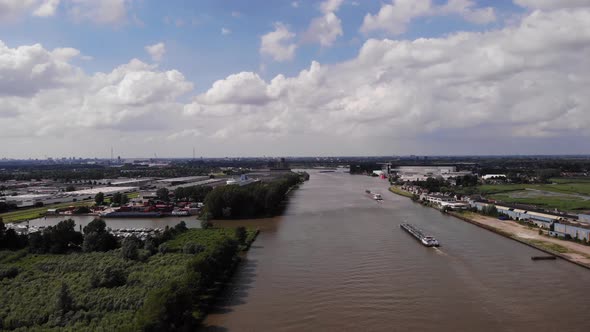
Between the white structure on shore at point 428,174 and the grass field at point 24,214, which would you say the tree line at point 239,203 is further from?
the white structure on shore at point 428,174

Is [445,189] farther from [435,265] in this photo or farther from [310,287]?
[310,287]

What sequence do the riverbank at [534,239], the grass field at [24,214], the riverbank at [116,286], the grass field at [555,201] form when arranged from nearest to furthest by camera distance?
the riverbank at [116,286] < the riverbank at [534,239] < the grass field at [555,201] < the grass field at [24,214]

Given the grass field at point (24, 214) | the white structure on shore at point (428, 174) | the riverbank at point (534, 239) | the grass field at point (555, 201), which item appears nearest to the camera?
the riverbank at point (534, 239)

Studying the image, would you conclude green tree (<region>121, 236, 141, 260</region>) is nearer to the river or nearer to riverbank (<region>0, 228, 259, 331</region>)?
riverbank (<region>0, 228, 259, 331</region>)

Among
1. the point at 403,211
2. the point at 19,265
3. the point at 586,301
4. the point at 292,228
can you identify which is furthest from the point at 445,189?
the point at 19,265

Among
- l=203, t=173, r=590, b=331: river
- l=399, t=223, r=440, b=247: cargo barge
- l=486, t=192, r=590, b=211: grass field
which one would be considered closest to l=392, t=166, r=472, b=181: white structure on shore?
l=486, t=192, r=590, b=211: grass field

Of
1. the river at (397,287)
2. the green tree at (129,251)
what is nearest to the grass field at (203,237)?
the river at (397,287)
